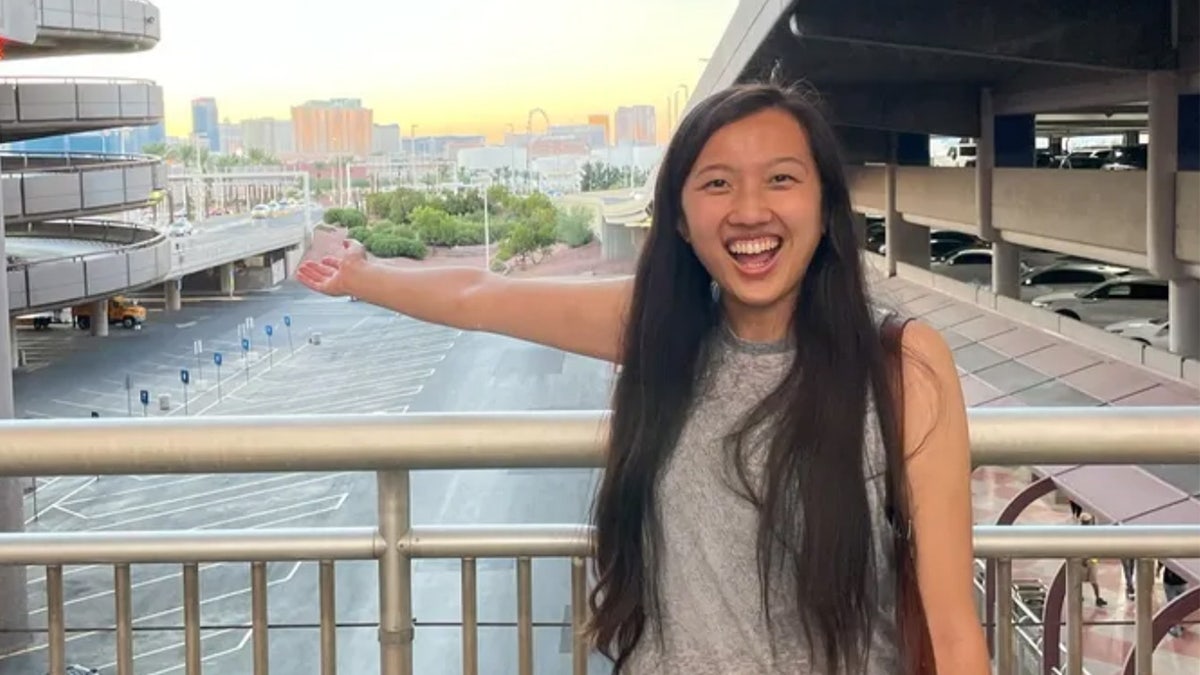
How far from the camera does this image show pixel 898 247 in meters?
16.0

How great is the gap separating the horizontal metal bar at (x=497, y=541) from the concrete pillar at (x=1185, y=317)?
306 inches

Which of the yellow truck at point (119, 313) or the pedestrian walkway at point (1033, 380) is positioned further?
the yellow truck at point (119, 313)

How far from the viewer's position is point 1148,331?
980 cm

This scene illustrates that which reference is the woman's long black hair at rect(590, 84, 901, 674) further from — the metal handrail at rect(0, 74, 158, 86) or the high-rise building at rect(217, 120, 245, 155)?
the metal handrail at rect(0, 74, 158, 86)

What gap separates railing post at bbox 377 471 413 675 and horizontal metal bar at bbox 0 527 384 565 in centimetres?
2

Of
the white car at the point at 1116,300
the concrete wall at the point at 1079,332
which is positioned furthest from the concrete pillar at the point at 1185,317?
the white car at the point at 1116,300

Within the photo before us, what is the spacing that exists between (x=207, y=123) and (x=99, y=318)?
755cm

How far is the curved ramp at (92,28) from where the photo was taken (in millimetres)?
10336

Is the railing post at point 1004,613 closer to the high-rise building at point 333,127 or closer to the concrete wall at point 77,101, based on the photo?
the high-rise building at point 333,127

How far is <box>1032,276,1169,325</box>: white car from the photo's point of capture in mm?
12195

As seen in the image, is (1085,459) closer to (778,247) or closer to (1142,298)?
(778,247)

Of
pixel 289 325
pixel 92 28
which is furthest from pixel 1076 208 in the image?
pixel 92 28

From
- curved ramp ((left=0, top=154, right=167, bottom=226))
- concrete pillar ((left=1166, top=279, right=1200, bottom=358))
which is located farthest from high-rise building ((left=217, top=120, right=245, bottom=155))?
curved ramp ((left=0, top=154, right=167, bottom=226))

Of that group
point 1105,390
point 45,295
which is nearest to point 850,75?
point 1105,390
